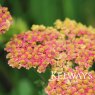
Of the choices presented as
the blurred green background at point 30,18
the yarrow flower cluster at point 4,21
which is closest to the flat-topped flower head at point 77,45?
the yarrow flower cluster at point 4,21

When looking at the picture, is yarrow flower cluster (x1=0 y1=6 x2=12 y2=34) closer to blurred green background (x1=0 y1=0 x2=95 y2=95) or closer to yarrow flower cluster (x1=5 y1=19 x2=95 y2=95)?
yarrow flower cluster (x1=5 y1=19 x2=95 y2=95)

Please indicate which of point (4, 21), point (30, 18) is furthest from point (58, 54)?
point (30, 18)

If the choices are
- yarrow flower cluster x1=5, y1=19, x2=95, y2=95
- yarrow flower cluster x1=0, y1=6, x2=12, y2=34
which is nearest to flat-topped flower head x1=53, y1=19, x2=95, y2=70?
yarrow flower cluster x1=5, y1=19, x2=95, y2=95

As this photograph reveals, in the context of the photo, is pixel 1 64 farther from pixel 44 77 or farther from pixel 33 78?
pixel 44 77

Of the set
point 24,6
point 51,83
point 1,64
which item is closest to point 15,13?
point 24,6

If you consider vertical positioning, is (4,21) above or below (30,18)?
below

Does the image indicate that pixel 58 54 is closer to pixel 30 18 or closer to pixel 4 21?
pixel 4 21

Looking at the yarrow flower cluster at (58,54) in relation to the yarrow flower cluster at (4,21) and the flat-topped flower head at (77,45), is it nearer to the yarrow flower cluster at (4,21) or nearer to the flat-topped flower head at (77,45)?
the flat-topped flower head at (77,45)
